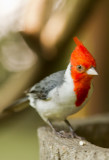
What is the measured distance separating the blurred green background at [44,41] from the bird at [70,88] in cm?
42

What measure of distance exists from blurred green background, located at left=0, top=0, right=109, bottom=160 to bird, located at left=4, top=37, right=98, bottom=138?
42cm

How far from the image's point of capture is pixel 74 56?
1291mm

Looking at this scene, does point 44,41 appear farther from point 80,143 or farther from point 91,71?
point 80,143

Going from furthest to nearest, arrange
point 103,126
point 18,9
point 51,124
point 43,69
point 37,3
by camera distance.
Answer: point 18,9 → point 43,69 → point 37,3 → point 103,126 → point 51,124

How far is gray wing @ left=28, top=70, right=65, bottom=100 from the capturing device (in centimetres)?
140

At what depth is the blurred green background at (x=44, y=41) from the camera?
1848mm

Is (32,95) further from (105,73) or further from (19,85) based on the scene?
(105,73)

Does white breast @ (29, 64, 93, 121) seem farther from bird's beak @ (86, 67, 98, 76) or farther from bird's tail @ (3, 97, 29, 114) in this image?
bird's tail @ (3, 97, 29, 114)

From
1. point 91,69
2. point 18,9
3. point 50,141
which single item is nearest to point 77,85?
point 91,69

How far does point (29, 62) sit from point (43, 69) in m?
0.16

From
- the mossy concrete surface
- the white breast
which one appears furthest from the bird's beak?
the mossy concrete surface

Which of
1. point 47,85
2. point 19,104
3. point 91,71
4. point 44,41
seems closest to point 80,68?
point 91,71

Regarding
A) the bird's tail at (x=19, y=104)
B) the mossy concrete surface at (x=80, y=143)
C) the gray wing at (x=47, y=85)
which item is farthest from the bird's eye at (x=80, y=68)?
the bird's tail at (x=19, y=104)

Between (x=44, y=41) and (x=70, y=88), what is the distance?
595mm
